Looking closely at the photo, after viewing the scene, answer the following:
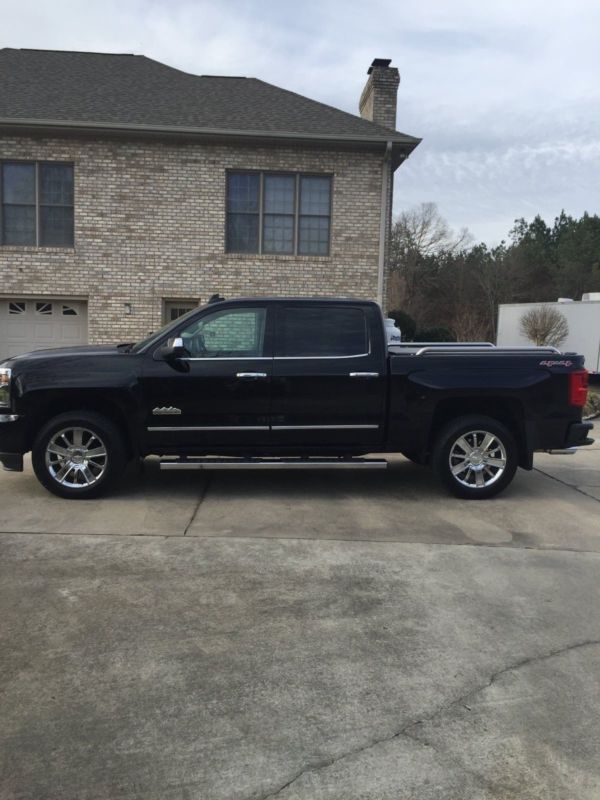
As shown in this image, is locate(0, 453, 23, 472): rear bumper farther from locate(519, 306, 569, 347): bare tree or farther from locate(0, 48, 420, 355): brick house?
locate(519, 306, 569, 347): bare tree

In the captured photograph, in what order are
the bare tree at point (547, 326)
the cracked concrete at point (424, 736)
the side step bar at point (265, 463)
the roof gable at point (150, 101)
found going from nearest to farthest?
the cracked concrete at point (424, 736) < the side step bar at point (265, 463) < the roof gable at point (150, 101) < the bare tree at point (547, 326)

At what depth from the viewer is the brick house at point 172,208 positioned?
13734mm

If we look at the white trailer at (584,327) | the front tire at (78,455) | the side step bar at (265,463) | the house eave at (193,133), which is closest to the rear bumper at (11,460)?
the front tire at (78,455)

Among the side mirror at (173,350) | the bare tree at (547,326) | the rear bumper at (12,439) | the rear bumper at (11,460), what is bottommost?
the rear bumper at (11,460)

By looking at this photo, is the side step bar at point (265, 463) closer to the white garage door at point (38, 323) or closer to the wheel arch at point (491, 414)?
the wheel arch at point (491, 414)

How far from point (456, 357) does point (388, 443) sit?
1.09 meters

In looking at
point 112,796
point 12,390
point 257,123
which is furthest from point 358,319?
point 257,123

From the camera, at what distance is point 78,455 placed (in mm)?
6301

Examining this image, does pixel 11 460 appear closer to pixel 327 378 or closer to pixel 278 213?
pixel 327 378

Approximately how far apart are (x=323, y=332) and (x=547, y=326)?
17.1m

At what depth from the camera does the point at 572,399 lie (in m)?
6.57

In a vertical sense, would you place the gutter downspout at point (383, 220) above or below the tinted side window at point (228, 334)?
above

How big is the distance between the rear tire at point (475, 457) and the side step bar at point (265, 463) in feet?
2.15

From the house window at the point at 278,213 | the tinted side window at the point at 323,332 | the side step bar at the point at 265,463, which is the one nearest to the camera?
the side step bar at the point at 265,463
